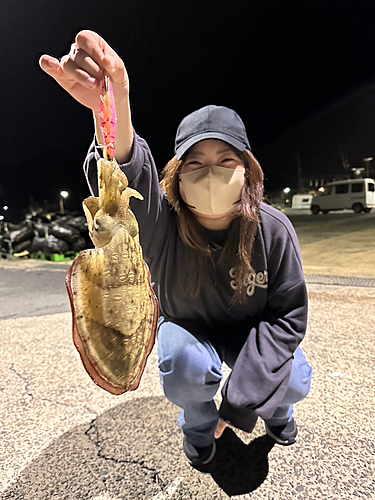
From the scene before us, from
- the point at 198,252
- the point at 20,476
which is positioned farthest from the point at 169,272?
the point at 20,476

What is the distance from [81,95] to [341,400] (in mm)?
1954

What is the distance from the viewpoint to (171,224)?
166 centimetres

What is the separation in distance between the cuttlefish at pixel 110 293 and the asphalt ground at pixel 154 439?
0.81 m

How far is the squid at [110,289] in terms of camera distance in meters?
0.90

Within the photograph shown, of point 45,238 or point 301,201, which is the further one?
point 301,201

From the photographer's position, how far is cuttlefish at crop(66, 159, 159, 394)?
0.90m

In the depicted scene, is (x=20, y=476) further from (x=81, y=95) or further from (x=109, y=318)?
(x=81, y=95)

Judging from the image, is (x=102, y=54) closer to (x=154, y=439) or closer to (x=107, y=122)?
(x=107, y=122)

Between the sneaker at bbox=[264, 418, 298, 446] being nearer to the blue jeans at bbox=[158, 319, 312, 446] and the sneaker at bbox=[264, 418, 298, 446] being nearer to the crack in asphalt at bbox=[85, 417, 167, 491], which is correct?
the blue jeans at bbox=[158, 319, 312, 446]

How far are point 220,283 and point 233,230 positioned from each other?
9.5 inches

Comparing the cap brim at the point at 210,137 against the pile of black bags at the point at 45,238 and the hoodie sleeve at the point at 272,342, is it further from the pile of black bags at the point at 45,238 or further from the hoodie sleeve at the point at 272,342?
the pile of black bags at the point at 45,238

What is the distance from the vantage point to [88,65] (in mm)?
1046

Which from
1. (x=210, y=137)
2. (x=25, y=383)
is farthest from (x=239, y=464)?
(x=25, y=383)

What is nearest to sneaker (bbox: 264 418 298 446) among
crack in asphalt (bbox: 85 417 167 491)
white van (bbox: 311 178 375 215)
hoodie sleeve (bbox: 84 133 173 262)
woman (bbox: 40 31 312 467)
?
woman (bbox: 40 31 312 467)
